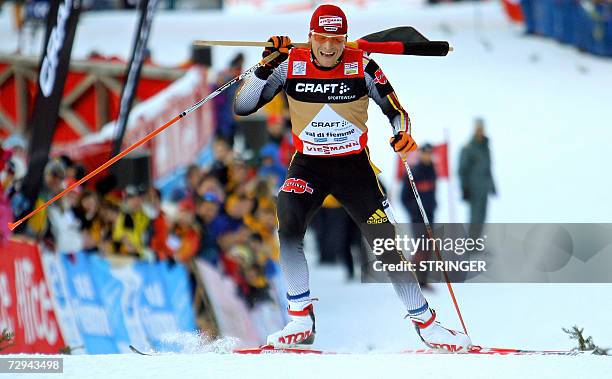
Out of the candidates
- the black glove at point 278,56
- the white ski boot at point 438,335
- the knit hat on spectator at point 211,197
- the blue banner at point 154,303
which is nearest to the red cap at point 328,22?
the black glove at point 278,56

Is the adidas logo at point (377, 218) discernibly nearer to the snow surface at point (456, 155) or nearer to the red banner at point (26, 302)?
the snow surface at point (456, 155)

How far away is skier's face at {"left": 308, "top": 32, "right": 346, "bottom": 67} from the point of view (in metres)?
6.28

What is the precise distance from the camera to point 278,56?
6.48 meters

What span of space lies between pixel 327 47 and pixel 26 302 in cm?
409

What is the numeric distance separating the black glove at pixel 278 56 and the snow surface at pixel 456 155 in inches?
61.0

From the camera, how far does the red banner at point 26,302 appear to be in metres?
9.18

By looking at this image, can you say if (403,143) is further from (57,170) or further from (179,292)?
(57,170)

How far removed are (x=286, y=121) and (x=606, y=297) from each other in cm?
346

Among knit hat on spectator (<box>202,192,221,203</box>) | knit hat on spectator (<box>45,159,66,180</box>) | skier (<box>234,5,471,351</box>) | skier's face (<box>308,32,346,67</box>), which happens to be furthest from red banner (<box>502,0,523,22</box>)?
skier's face (<box>308,32,346,67</box>)

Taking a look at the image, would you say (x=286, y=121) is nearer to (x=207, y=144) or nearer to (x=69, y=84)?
(x=207, y=144)

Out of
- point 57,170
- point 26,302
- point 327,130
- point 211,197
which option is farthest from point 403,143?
point 57,170

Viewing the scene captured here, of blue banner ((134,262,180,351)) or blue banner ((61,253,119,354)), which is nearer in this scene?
blue banner ((134,262,180,351))

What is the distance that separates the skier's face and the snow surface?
161 cm

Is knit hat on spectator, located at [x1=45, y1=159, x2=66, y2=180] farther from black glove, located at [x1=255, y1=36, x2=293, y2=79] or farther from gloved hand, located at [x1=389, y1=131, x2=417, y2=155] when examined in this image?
gloved hand, located at [x1=389, y1=131, x2=417, y2=155]
